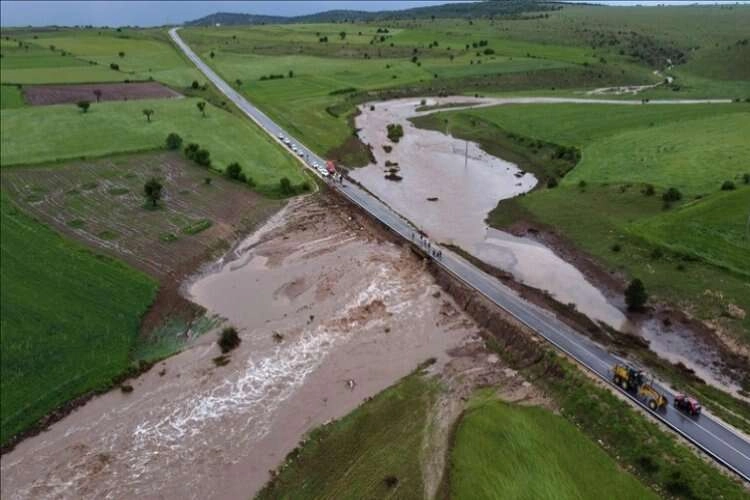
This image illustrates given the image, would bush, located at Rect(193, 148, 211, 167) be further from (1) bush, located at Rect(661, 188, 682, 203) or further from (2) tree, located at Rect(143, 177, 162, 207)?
(1) bush, located at Rect(661, 188, 682, 203)

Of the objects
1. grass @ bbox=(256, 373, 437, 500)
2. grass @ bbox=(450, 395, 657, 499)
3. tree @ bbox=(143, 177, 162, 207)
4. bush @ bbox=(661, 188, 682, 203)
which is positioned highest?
bush @ bbox=(661, 188, 682, 203)

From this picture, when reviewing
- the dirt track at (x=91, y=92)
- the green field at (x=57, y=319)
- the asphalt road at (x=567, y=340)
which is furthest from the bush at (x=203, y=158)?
the dirt track at (x=91, y=92)

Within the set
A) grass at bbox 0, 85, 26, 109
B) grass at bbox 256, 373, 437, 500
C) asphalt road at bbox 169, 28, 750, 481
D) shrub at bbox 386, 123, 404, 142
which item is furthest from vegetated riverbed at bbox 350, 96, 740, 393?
grass at bbox 0, 85, 26, 109

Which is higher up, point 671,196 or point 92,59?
point 92,59

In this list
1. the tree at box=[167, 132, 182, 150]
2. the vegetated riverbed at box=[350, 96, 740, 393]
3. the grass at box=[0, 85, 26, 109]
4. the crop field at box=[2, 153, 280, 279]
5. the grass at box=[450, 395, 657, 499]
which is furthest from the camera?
the grass at box=[0, 85, 26, 109]

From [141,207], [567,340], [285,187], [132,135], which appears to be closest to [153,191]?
[141,207]

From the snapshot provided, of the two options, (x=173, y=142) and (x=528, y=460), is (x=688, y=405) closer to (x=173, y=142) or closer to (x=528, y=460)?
(x=528, y=460)
